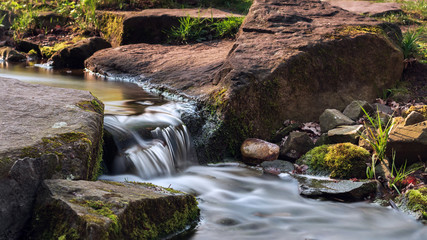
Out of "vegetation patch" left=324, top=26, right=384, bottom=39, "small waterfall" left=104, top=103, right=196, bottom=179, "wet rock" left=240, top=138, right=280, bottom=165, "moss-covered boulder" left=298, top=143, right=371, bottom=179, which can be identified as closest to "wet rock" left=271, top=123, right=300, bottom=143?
"wet rock" left=240, top=138, right=280, bottom=165

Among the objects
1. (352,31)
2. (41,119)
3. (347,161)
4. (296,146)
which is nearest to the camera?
(41,119)

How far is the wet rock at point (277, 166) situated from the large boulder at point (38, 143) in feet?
6.59

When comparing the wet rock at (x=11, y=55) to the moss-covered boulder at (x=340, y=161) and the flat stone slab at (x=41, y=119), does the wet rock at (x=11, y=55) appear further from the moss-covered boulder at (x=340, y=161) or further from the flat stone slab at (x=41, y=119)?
the moss-covered boulder at (x=340, y=161)

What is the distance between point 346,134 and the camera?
5820 mm

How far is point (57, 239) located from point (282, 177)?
302cm

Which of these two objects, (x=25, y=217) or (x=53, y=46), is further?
(x=53, y=46)

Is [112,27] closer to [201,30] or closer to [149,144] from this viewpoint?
[201,30]

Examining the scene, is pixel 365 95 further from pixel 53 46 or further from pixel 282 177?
pixel 53 46

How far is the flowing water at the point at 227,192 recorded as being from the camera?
3.99 m

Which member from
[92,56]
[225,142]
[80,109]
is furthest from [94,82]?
[80,109]

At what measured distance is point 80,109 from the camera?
4461 mm

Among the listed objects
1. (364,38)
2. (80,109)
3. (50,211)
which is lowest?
(50,211)

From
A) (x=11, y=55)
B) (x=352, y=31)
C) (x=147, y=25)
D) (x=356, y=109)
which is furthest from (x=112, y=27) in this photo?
(x=356, y=109)

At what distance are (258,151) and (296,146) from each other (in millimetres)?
513
